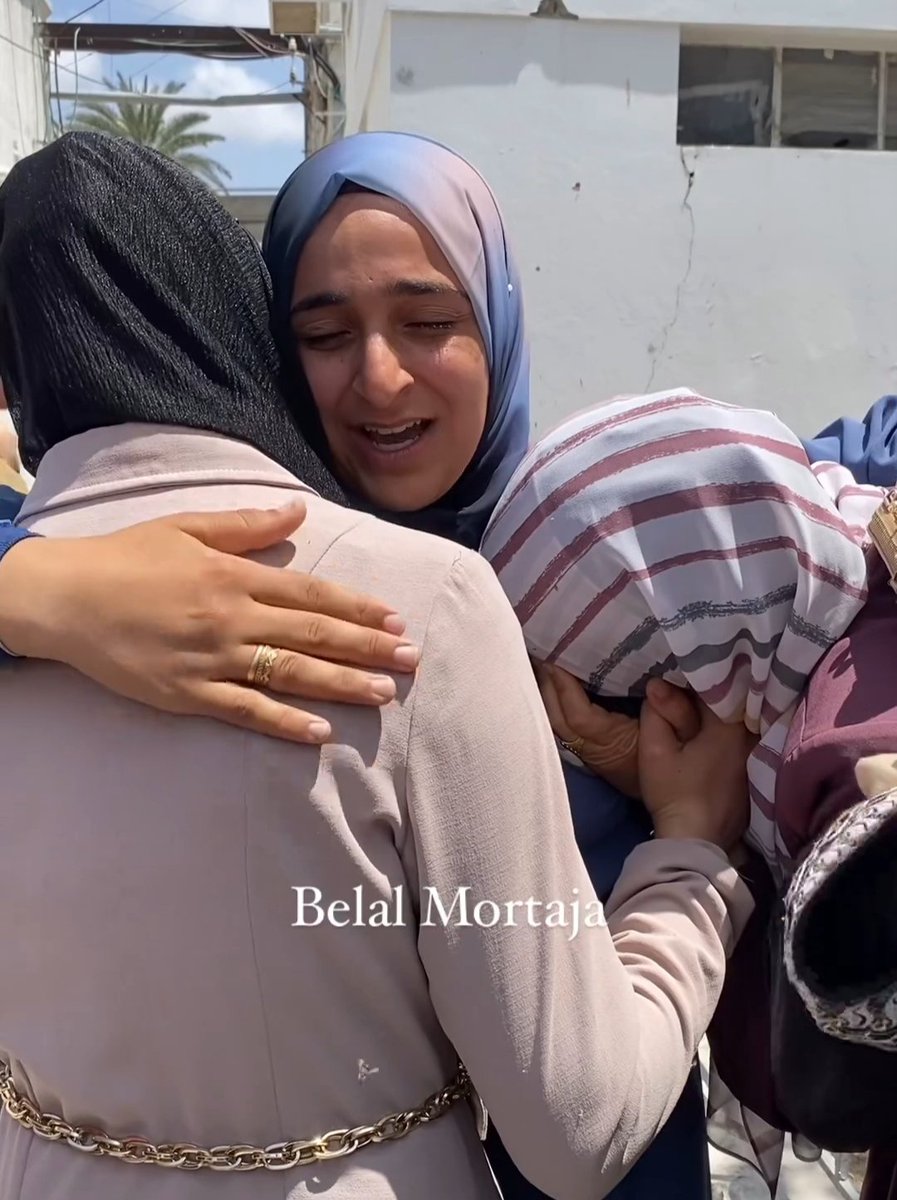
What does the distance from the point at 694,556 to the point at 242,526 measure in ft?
1.27

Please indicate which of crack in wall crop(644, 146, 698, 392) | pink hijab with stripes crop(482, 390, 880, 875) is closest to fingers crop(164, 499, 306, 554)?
pink hijab with stripes crop(482, 390, 880, 875)

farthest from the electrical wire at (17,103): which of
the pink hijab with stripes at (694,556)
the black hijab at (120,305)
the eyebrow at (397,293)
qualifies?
the pink hijab with stripes at (694,556)

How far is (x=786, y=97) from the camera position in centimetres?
464

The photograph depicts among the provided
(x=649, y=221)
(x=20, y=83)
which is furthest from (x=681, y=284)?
(x=20, y=83)

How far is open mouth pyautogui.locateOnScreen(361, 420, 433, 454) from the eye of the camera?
4.18 ft

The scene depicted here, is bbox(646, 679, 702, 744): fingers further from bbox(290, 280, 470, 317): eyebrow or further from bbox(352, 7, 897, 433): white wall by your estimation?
bbox(352, 7, 897, 433): white wall

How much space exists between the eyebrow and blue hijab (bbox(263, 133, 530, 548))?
2 cm

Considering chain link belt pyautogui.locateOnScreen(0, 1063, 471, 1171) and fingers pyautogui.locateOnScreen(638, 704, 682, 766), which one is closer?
chain link belt pyautogui.locateOnScreen(0, 1063, 471, 1171)

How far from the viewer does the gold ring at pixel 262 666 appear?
723mm

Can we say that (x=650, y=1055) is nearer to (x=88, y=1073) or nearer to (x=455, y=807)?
(x=455, y=807)

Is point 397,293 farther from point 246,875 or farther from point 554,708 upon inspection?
point 246,875

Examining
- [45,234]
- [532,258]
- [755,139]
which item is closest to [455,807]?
[45,234]

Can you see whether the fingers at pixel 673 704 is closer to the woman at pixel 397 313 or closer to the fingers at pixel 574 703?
the fingers at pixel 574 703

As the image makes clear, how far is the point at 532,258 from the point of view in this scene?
441cm
